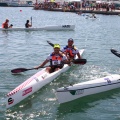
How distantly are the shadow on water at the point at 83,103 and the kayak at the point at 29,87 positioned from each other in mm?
1267

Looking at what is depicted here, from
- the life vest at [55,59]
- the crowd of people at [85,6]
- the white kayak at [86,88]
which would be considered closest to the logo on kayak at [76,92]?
the white kayak at [86,88]

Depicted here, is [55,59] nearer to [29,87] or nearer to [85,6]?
[29,87]

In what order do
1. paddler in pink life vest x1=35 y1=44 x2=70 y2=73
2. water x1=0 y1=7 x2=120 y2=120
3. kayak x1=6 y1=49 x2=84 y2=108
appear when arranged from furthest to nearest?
paddler in pink life vest x1=35 y1=44 x2=70 y2=73 → kayak x1=6 y1=49 x2=84 y2=108 → water x1=0 y1=7 x2=120 y2=120

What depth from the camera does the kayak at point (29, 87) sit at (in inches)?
382

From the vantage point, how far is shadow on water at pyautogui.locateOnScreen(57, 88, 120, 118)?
9.86 meters

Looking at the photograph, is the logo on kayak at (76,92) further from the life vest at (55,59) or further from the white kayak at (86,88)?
the life vest at (55,59)

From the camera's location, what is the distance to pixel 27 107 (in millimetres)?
9984

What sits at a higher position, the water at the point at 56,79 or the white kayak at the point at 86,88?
the white kayak at the point at 86,88

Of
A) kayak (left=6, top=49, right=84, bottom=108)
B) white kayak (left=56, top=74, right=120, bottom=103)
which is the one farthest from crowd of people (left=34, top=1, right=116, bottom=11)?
white kayak (left=56, top=74, right=120, bottom=103)

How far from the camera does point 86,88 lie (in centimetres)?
1057

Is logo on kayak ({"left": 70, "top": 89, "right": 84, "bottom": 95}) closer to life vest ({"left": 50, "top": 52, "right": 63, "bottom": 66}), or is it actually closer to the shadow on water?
the shadow on water

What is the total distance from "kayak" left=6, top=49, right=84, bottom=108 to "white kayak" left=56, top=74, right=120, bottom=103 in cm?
121

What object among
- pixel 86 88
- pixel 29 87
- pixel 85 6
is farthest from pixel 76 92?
pixel 85 6

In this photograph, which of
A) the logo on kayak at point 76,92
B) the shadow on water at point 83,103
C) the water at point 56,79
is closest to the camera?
the water at point 56,79
